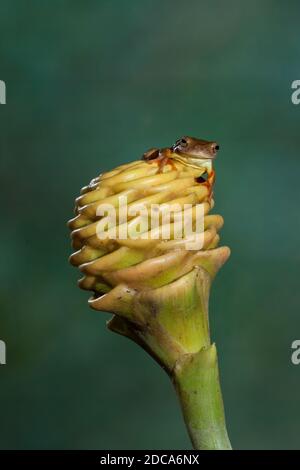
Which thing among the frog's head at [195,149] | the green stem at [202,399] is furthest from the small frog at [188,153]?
the green stem at [202,399]

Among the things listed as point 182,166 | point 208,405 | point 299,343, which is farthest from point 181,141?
point 299,343

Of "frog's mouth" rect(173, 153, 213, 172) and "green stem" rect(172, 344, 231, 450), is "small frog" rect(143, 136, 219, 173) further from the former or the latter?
"green stem" rect(172, 344, 231, 450)

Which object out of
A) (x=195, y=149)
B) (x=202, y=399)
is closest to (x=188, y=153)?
(x=195, y=149)

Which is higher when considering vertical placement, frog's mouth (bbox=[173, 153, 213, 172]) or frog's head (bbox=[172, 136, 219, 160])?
frog's head (bbox=[172, 136, 219, 160])

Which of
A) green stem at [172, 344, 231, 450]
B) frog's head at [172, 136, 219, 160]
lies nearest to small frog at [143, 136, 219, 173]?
frog's head at [172, 136, 219, 160]

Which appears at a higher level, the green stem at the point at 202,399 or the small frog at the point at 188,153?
the small frog at the point at 188,153

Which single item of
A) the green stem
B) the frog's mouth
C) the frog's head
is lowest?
the green stem

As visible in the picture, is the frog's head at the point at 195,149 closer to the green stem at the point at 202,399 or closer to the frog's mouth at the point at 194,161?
the frog's mouth at the point at 194,161

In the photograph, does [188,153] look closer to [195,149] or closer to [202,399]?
[195,149]
